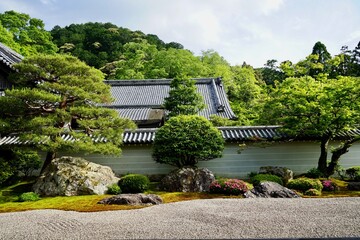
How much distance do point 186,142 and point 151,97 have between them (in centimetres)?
1372

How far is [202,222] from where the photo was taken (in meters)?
6.30

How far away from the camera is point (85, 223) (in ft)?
21.7

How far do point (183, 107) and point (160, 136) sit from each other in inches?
177

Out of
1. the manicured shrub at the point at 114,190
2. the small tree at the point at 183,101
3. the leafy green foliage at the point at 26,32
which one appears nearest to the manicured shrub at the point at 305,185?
the manicured shrub at the point at 114,190

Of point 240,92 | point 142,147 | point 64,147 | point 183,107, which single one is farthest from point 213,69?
point 64,147

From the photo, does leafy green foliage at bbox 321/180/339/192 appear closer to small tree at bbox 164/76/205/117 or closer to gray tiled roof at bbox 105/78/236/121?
small tree at bbox 164/76/205/117

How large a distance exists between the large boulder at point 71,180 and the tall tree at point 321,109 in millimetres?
8269

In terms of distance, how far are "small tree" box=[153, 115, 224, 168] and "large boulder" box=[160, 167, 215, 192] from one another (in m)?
0.89

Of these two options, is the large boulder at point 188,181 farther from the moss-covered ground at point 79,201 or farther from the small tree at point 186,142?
the small tree at point 186,142

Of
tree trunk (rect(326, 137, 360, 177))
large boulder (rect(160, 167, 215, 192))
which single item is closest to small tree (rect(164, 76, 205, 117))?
large boulder (rect(160, 167, 215, 192))

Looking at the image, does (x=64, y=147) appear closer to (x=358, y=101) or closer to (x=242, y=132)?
(x=242, y=132)

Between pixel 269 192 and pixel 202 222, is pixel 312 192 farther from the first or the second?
pixel 202 222

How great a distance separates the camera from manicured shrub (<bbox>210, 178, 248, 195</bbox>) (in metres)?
10.3

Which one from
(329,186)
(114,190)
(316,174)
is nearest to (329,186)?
(329,186)
